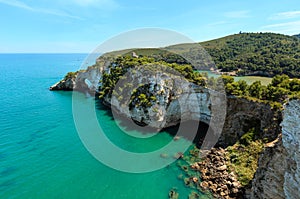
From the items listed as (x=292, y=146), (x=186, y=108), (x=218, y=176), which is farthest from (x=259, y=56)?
(x=292, y=146)

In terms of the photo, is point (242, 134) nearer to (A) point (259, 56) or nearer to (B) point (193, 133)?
(B) point (193, 133)

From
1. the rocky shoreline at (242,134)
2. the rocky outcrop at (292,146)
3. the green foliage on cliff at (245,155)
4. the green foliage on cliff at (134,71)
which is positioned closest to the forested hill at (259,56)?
the green foliage on cliff at (134,71)

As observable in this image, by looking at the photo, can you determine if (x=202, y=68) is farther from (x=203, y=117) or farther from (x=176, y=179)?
(x=176, y=179)

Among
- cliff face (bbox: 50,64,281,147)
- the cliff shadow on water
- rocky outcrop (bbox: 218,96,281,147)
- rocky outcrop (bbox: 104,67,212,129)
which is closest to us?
rocky outcrop (bbox: 218,96,281,147)

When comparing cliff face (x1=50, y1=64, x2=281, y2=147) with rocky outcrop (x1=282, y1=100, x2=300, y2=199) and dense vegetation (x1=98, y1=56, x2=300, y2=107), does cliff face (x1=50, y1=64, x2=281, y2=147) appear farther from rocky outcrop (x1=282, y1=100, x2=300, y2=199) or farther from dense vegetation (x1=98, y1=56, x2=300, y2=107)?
rocky outcrop (x1=282, y1=100, x2=300, y2=199)

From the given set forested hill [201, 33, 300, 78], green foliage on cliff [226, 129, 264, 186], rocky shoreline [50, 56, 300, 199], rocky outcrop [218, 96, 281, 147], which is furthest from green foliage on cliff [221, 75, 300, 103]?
forested hill [201, 33, 300, 78]

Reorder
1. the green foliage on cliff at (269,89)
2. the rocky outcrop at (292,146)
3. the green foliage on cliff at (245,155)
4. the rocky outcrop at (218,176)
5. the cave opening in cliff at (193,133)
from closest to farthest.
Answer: the rocky outcrop at (292,146) < the rocky outcrop at (218,176) < the green foliage on cliff at (245,155) < the green foliage on cliff at (269,89) < the cave opening in cliff at (193,133)

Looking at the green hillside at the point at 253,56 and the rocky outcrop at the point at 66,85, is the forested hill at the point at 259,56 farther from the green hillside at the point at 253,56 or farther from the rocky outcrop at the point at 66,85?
the rocky outcrop at the point at 66,85
